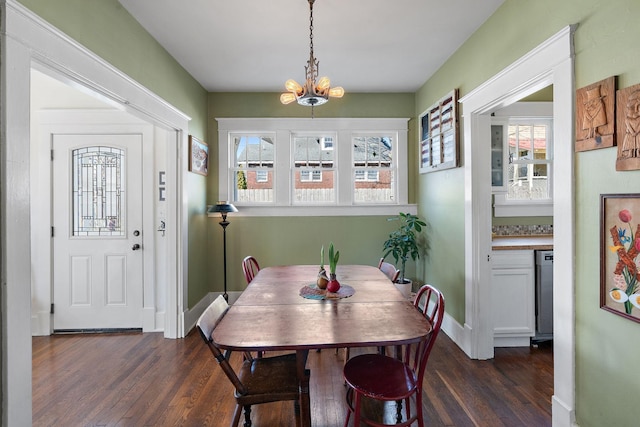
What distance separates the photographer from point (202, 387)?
2473 mm

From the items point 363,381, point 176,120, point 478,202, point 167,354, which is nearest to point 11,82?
point 176,120

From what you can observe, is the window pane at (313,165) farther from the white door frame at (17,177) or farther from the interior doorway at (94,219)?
the white door frame at (17,177)

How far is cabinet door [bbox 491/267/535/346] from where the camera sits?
300 centimetres

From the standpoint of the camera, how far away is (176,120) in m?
3.28

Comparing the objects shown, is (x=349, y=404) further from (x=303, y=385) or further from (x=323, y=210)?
(x=323, y=210)

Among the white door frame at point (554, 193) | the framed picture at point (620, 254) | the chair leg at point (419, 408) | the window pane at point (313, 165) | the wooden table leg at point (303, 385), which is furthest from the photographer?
the window pane at point (313, 165)

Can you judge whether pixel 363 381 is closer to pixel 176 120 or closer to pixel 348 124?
pixel 176 120

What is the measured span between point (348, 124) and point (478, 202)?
205 cm

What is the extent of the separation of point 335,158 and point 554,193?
276 centimetres

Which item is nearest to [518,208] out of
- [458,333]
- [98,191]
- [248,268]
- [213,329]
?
[458,333]

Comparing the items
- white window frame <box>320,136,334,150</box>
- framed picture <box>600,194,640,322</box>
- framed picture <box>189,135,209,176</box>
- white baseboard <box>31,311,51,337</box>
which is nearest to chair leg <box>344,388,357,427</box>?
framed picture <box>600,194,640,322</box>

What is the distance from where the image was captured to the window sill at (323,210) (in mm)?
4262

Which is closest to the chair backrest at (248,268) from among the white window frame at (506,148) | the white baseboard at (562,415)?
the white baseboard at (562,415)

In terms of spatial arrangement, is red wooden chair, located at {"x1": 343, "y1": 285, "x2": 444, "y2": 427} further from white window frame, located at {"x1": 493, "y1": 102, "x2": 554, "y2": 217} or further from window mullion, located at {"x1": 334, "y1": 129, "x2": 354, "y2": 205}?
window mullion, located at {"x1": 334, "y1": 129, "x2": 354, "y2": 205}
